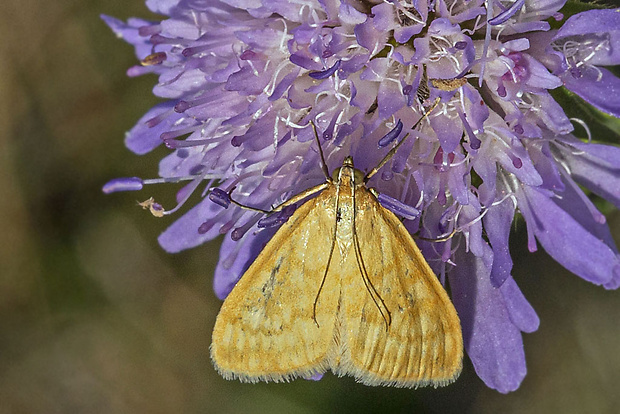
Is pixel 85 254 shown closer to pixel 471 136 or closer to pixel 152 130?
pixel 152 130

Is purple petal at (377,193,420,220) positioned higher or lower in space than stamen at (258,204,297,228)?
higher

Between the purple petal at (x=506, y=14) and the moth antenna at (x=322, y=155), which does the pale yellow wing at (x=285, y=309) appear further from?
the purple petal at (x=506, y=14)

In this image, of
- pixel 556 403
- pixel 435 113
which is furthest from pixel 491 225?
pixel 556 403

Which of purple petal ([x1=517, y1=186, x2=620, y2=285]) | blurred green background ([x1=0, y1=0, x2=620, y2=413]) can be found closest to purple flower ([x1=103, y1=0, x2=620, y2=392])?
purple petal ([x1=517, y1=186, x2=620, y2=285])

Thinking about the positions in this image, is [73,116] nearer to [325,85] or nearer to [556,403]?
[325,85]

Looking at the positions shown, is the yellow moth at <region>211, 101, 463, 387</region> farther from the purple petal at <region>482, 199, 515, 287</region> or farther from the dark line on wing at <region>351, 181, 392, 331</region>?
the purple petal at <region>482, 199, 515, 287</region>

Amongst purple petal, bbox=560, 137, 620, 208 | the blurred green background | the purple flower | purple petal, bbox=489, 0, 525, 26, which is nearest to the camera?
purple petal, bbox=489, 0, 525, 26

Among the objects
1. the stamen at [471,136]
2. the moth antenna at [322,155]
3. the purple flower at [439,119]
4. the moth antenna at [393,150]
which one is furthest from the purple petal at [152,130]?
the stamen at [471,136]
